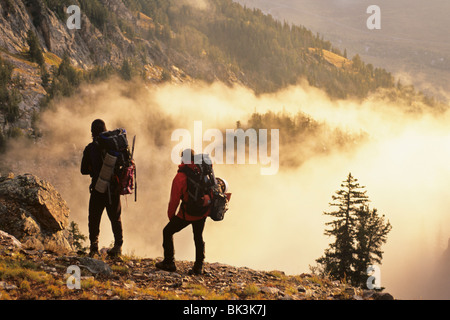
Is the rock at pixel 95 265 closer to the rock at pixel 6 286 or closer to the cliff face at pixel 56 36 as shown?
the rock at pixel 6 286

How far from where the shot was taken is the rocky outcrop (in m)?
9.73

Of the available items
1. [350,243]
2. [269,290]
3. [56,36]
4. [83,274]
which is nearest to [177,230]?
[83,274]

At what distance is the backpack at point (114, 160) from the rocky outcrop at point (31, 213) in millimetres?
2857

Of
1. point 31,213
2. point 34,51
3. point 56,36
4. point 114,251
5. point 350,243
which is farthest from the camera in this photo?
point 56,36

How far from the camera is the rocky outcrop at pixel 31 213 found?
9734 mm

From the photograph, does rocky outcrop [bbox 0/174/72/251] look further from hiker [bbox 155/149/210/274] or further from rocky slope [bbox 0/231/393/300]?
hiker [bbox 155/149/210/274]

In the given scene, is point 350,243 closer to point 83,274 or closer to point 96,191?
point 96,191

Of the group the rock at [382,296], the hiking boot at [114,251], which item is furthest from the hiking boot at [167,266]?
the rock at [382,296]

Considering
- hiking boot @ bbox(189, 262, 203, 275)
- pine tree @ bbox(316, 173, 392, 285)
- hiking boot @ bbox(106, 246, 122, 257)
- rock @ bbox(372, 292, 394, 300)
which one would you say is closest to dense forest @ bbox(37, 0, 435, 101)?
pine tree @ bbox(316, 173, 392, 285)

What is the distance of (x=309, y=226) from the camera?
11756 centimetres

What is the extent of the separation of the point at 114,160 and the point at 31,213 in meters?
4.02

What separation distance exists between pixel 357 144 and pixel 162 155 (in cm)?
10263

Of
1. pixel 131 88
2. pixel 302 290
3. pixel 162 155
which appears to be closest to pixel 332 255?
pixel 302 290

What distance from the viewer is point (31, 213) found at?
33.4 feet
